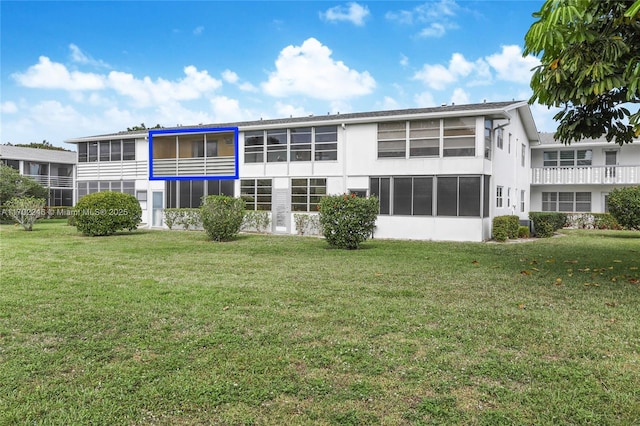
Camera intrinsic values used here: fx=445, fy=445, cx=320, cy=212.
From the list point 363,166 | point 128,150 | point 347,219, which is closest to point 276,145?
point 363,166

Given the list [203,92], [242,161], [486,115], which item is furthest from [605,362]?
[203,92]

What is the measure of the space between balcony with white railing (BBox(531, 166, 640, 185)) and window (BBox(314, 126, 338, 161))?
13.9m

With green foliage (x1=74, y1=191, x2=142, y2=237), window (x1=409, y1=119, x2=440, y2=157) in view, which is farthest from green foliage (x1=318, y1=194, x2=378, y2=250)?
green foliage (x1=74, y1=191, x2=142, y2=237)

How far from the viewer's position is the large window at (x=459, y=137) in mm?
16953

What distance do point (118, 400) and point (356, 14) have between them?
646 inches

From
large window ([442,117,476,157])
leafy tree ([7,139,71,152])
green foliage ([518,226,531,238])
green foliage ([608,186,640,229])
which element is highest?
leafy tree ([7,139,71,152])

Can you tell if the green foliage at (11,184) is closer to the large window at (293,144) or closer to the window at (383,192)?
the large window at (293,144)

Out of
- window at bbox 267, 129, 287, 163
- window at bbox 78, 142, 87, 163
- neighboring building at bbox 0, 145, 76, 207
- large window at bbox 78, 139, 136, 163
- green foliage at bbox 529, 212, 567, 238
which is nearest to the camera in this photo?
green foliage at bbox 529, 212, 567, 238

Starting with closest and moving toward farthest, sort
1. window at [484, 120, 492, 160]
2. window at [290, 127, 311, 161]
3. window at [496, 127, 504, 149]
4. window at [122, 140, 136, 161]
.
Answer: window at [484, 120, 492, 160] → window at [496, 127, 504, 149] → window at [290, 127, 311, 161] → window at [122, 140, 136, 161]

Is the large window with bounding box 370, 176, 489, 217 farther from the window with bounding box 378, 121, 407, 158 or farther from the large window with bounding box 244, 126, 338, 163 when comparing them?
the large window with bounding box 244, 126, 338, 163

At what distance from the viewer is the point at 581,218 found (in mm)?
25609

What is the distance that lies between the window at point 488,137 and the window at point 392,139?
10.1ft

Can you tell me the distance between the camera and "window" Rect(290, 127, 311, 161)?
65.8ft

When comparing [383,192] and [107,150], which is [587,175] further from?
[107,150]
